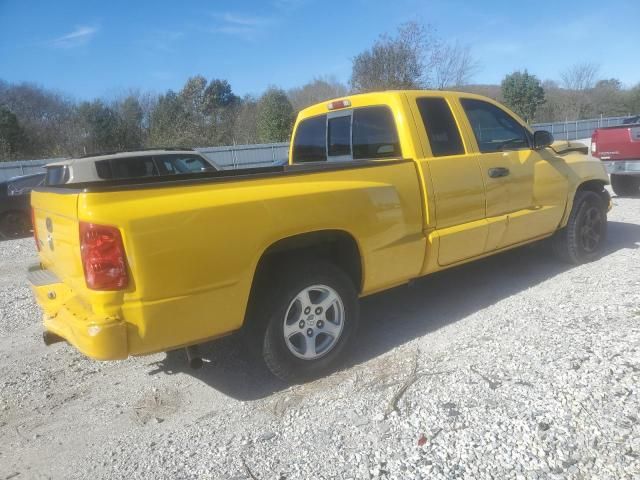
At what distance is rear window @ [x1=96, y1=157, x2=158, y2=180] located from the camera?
838 cm

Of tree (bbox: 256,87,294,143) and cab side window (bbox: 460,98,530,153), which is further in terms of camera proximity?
tree (bbox: 256,87,294,143)

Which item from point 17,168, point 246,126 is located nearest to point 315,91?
point 246,126

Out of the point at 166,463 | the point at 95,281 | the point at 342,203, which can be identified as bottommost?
the point at 166,463

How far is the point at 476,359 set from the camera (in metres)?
3.46

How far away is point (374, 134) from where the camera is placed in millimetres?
4289

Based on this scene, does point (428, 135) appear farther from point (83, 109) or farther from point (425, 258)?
point (83, 109)

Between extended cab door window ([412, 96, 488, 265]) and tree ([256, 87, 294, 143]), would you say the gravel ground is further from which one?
tree ([256, 87, 294, 143])

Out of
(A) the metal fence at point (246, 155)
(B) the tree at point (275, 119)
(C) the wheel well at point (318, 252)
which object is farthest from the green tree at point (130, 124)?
(C) the wheel well at point (318, 252)

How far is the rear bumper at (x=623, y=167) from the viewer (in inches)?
360

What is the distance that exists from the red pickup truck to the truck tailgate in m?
9.46

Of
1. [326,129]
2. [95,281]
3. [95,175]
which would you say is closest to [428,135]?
[326,129]

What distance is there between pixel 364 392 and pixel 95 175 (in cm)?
687

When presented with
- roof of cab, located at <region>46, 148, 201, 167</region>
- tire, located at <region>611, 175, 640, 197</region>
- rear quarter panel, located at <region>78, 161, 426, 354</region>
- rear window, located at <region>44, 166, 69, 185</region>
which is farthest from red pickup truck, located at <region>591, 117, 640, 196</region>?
rear window, located at <region>44, 166, 69, 185</region>

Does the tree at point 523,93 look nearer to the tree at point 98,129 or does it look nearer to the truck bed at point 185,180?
the tree at point 98,129
